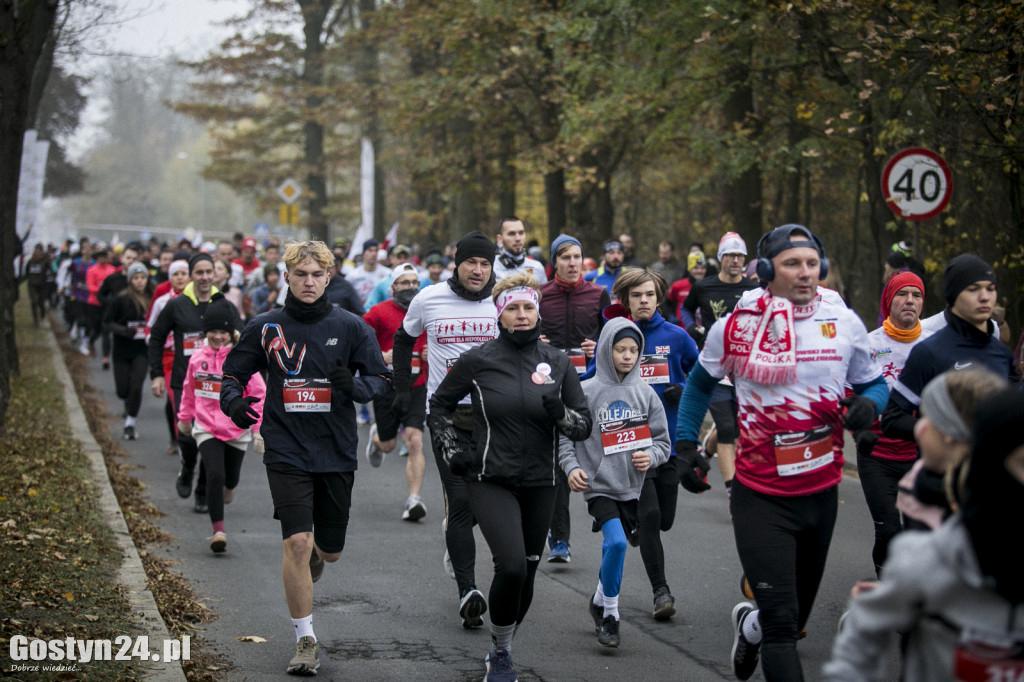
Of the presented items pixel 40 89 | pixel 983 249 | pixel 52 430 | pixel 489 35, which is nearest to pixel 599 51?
pixel 489 35

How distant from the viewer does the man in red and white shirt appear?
16.1 feet

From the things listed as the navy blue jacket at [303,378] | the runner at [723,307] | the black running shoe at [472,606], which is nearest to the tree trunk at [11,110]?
the navy blue jacket at [303,378]

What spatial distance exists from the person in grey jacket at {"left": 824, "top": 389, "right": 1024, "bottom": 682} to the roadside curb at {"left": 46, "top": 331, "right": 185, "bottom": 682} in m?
3.62

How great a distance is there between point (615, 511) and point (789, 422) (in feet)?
6.00

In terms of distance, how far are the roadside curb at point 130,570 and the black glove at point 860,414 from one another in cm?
315

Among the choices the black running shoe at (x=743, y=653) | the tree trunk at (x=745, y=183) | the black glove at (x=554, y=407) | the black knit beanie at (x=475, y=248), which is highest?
the tree trunk at (x=745, y=183)

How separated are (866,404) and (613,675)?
6.70ft

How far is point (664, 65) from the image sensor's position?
20.4m

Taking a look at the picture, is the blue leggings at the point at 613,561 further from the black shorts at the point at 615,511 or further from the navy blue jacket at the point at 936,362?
the navy blue jacket at the point at 936,362

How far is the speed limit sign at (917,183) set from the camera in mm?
13039

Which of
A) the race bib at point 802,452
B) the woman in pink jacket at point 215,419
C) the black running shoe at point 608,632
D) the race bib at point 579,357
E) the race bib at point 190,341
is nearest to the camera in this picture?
the race bib at point 802,452

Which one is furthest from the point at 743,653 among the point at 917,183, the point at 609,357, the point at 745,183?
the point at 745,183

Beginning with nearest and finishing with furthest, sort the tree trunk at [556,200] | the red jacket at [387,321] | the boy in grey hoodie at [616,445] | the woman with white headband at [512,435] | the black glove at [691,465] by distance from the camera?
the black glove at [691,465] → the woman with white headband at [512,435] → the boy in grey hoodie at [616,445] → the red jacket at [387,321] → the tree trunk at [556,200]

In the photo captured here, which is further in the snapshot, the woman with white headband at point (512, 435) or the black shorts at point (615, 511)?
the black shorts at point (615, 511)
